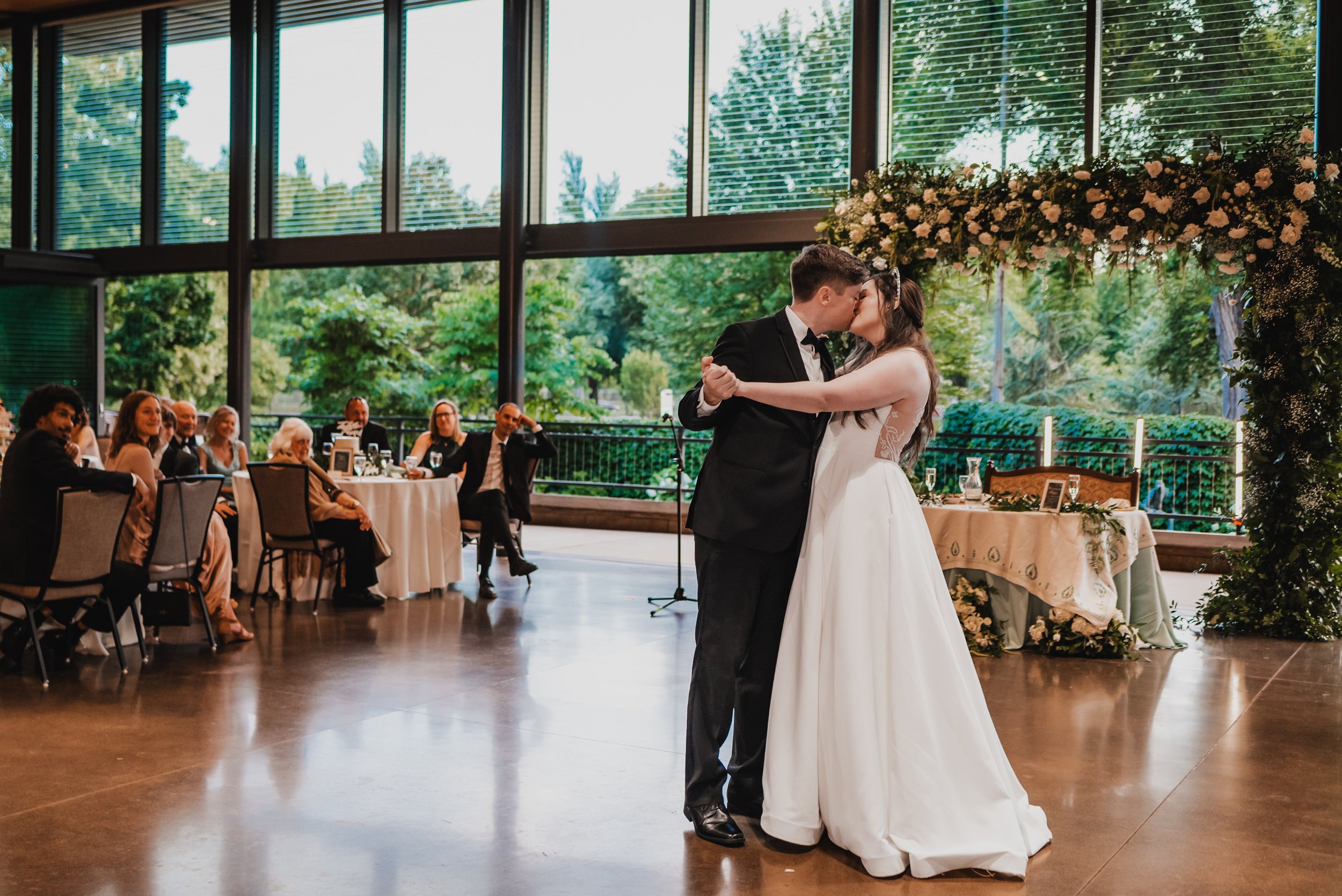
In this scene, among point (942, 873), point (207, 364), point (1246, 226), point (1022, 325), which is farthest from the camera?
point (207, 364)

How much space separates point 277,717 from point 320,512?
2.71 meters

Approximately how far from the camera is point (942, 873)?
9.61 ft

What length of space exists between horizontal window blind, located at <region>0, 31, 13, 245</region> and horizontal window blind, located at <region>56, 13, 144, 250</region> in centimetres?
59

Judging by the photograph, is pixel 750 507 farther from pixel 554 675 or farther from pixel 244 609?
pixel 244 609

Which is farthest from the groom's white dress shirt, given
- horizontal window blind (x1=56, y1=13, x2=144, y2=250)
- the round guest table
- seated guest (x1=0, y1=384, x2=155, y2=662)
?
horizontal window blind (x1=56, y1=13, x2=144, y2=250)

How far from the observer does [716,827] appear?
3109mm

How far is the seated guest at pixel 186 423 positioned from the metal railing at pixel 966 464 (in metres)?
4.48

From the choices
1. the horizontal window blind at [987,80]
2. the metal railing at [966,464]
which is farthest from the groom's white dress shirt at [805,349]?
the metal railing at [966,464]

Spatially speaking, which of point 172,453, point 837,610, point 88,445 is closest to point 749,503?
point 837,610

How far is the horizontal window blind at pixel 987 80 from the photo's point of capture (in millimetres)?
8883

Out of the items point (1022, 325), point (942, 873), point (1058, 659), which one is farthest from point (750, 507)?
point (1022, 325)

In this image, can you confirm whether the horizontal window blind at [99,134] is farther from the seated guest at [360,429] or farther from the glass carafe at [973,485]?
the glass carafe at [973,485]

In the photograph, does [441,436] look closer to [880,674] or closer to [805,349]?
[805,349]

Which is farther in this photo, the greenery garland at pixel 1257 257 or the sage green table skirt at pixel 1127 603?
the greenery garland at pixel 1257 257
